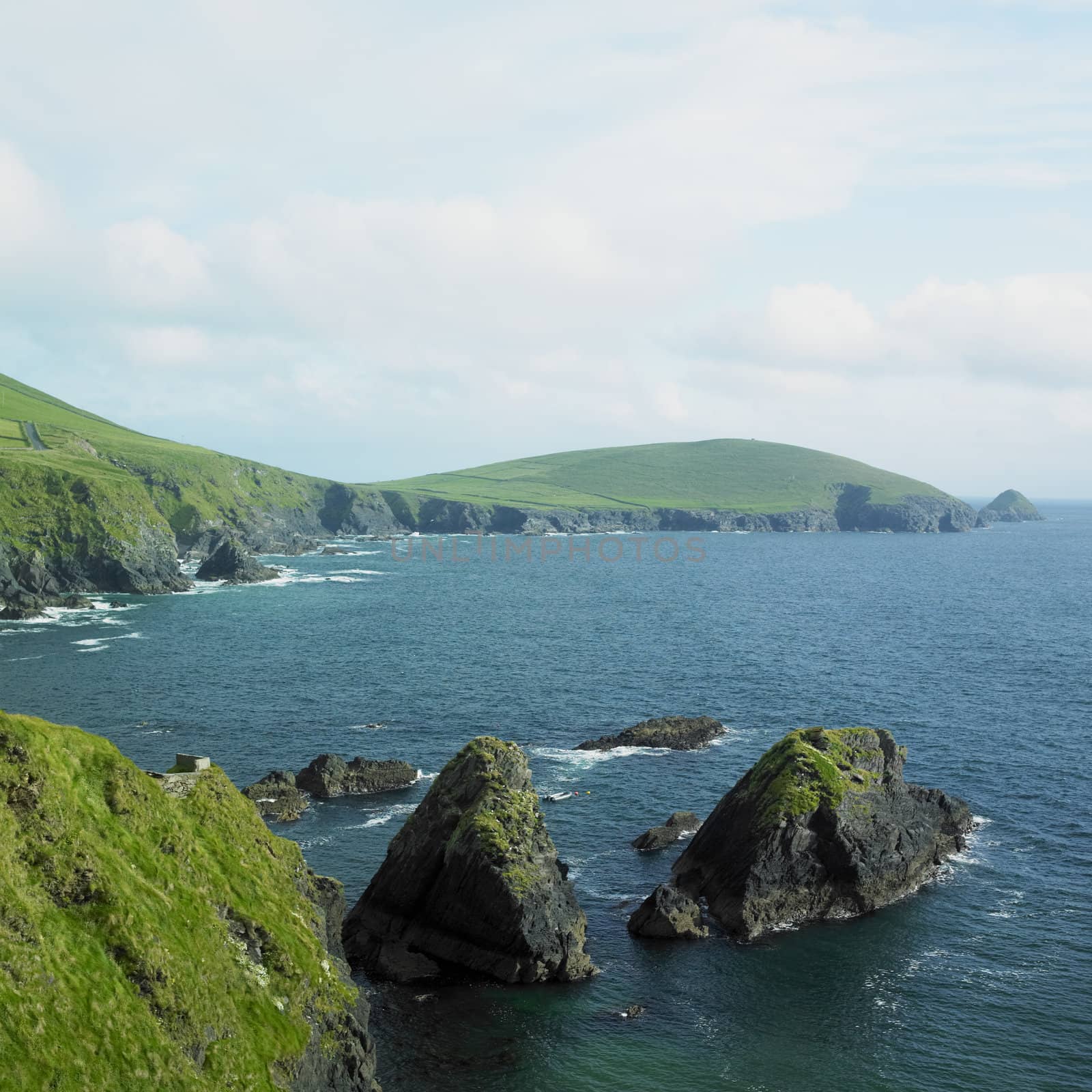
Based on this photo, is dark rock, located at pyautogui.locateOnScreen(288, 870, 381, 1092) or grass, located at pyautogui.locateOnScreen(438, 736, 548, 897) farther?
grass, located at pyautogui.locateOnScreen(438, 736, 548, 897)

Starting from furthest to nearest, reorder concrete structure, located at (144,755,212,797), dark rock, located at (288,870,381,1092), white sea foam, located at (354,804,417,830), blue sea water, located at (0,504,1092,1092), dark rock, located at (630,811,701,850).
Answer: white sea foam, located at (354,804,417,830), dark rock, located at (630,811,701,850), blue sea water, located at (0,504,1092,1092), concrete structure, located at (144,755,212,797), dark rock, located at (288,870,381,1092)

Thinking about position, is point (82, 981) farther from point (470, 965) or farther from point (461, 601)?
point (461, 601)

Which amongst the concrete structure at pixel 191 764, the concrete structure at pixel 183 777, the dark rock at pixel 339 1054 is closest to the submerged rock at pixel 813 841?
the dark rock at pixel 339 1054

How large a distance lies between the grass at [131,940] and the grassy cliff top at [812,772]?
3340 cm

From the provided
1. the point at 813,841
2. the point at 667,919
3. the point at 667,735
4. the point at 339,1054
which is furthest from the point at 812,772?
the point at 339,1054

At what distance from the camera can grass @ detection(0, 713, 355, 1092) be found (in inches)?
1350

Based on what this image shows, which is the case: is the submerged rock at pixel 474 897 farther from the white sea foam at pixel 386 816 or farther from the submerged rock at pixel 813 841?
the white sea foam at pixel 386 816

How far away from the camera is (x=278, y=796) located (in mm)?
81938

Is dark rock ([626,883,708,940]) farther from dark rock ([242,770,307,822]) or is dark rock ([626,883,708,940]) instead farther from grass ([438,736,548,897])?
dark rock ([242,770,307,822])

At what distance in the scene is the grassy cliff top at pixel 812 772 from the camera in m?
67.4

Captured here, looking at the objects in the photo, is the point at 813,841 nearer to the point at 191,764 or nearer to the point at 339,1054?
the point at 339,1054

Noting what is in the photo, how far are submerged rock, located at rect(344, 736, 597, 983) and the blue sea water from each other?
6.57ft

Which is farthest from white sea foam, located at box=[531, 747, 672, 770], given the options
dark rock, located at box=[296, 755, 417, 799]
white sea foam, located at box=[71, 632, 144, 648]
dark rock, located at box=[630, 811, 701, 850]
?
white sea foam, located at box=[71, 632, 144, 648]

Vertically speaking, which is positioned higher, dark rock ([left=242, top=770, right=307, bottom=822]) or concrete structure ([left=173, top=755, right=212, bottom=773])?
concrete structure ([left=173, top=755, right=212, bottom=773])
